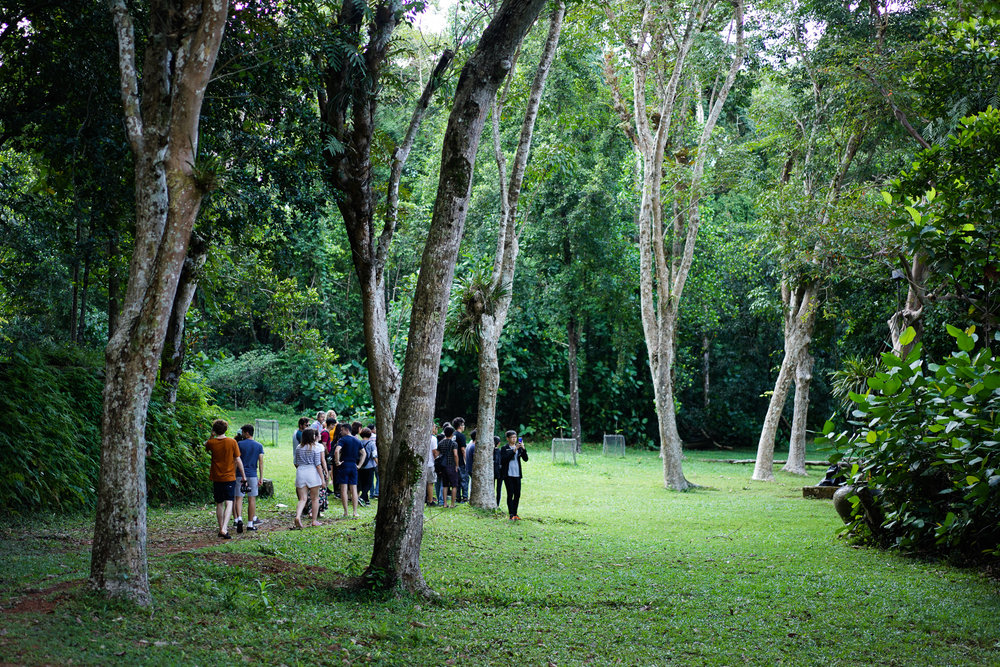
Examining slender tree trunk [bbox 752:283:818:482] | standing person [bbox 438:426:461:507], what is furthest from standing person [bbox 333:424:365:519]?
slender tree trunk [bbox 752:283:818:482]

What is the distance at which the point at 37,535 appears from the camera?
9.91 metres

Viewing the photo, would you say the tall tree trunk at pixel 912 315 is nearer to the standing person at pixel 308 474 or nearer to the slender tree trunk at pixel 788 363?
the slender tree trunk at pixel 788 363

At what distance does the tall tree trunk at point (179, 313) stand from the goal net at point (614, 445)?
713 inches

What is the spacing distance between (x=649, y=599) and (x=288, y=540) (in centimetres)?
475

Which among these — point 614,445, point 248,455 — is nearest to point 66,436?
point 248,455

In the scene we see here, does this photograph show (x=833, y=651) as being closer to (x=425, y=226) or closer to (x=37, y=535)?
(x=37, y=535)

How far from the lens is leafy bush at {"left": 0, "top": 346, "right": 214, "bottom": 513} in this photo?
11.1m

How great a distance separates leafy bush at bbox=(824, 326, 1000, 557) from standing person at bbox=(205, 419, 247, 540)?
25.3ft

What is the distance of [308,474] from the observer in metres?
12.0

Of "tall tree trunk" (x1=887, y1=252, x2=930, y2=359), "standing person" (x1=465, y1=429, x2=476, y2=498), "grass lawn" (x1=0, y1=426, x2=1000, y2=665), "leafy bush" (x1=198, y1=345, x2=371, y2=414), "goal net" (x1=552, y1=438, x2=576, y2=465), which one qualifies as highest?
"tall tree trunk" (x1=887, y1=252, x2=930, y2=359)

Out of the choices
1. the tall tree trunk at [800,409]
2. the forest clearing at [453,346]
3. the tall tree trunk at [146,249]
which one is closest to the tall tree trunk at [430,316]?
the forest clearing at [453,346]

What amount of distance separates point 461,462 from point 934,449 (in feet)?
29.7

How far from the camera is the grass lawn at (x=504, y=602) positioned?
6.08 m

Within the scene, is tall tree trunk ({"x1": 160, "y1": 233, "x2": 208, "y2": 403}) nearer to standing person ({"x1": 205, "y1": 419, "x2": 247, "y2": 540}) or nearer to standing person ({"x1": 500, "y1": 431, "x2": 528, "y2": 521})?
standing person ({"x1": 205, "y1": 419, "x2": 247, "y2": 540})
